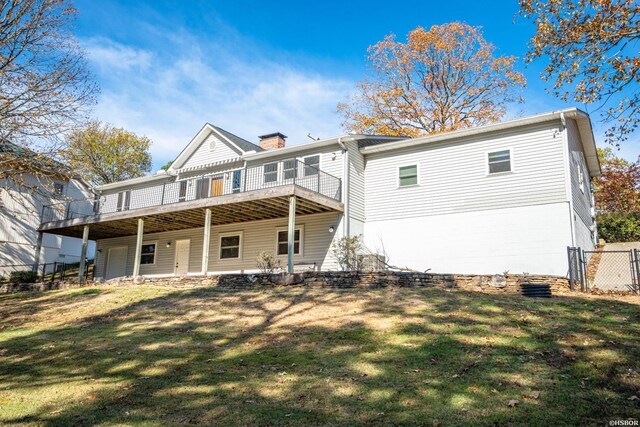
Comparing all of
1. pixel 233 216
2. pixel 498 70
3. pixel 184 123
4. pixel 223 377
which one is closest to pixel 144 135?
pixel 184 123

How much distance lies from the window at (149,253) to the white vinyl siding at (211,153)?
4.40 meters

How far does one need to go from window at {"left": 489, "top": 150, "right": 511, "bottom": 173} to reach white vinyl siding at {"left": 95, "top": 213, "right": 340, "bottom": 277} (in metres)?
5.88

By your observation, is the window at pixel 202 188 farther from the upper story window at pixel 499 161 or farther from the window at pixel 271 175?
the upper story window at pixel 499 161

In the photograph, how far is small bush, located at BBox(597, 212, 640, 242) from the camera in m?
23.6

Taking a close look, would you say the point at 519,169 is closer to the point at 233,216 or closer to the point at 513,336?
the point at 513,336

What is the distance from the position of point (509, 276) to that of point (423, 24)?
840 inches

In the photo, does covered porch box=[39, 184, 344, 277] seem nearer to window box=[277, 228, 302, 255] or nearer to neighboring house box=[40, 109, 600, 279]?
neighboring house box=[40, 109, 600, 279]

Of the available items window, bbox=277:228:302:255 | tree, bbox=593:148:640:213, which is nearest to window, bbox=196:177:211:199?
window, bbox=277:228:302:255

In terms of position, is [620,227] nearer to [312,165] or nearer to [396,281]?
[312,165]

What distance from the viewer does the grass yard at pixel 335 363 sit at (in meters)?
4.70

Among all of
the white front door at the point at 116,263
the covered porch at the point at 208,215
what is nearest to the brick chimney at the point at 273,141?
the covered porch at the point at 208,215

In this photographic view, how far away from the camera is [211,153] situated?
858 inches

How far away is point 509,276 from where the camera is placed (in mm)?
12273

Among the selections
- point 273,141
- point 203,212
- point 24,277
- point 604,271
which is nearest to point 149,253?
point 24,277
